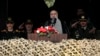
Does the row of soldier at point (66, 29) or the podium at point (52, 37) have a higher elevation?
the podium at point (52, 37)

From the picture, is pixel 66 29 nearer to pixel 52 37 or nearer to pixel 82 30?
pixel 82 30

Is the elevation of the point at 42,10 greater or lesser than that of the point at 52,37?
lesser

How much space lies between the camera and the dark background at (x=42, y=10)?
1577 centimetres

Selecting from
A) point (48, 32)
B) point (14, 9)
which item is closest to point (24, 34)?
point (48, 32)

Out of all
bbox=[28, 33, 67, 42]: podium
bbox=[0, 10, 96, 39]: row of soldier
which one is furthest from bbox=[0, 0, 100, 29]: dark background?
bbox=[28, 33, 67, 42]: podium

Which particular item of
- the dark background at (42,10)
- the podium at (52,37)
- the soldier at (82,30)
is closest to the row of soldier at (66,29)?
the soldier at (82,30)

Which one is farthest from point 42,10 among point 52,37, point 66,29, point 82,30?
point 52,37

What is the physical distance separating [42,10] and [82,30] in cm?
400

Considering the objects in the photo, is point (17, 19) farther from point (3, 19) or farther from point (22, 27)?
point (22, 27)

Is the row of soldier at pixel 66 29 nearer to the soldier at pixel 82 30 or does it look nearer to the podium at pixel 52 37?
the soldier at pixel 82 30

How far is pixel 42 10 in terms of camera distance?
16.1m

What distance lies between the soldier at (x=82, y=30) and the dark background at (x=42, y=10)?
9.35 ft

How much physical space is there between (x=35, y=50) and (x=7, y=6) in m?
7.34

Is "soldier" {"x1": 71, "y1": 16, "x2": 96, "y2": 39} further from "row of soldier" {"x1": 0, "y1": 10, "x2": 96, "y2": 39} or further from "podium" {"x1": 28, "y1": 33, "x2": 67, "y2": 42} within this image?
"podium" {"x1": 28, "y1": 33, "x2": 67, "y2": 42}
